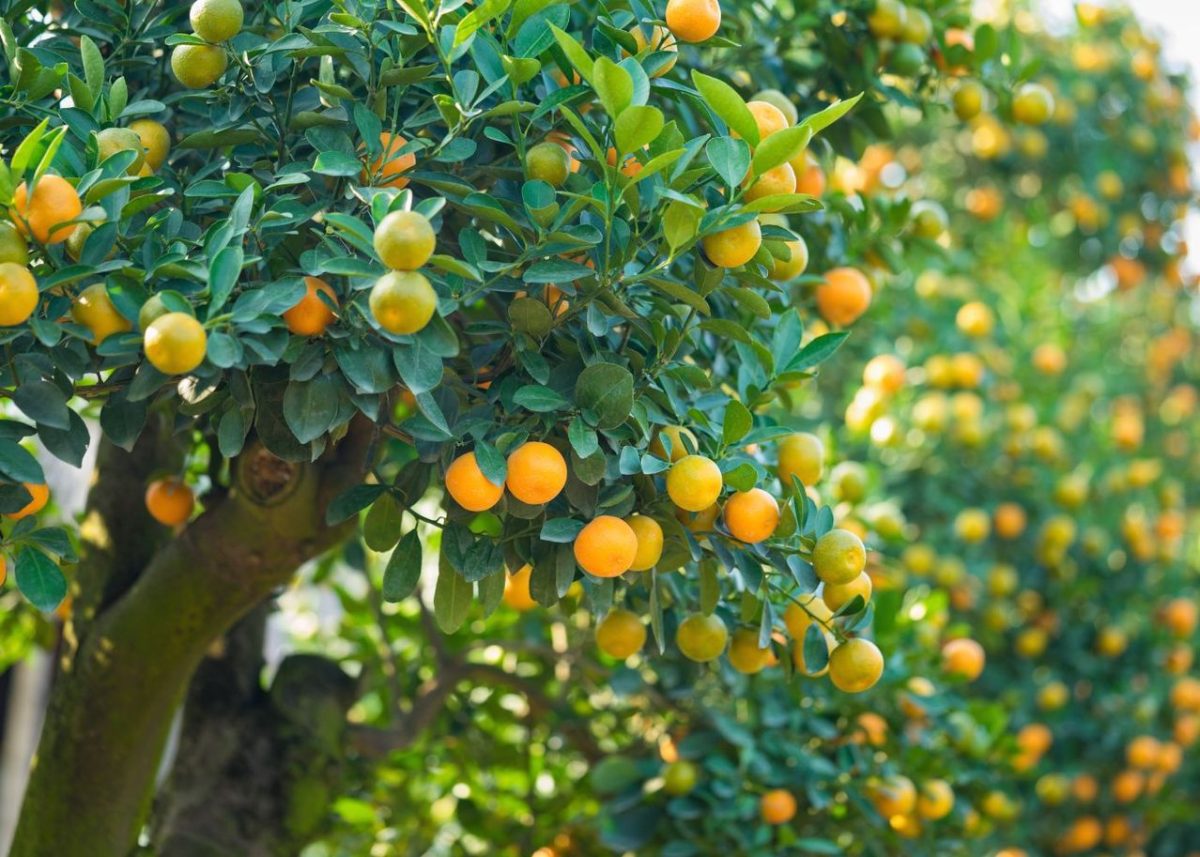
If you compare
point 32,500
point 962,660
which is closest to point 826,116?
point 32,500

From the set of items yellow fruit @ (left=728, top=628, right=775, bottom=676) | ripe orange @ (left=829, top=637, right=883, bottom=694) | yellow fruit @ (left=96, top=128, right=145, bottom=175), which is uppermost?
yellow fruit @ (left=96, top=128, right=145, bottom=175)

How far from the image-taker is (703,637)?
3.59 ft

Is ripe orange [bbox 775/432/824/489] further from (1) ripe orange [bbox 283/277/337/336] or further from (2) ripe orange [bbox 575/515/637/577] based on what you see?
(1) ripe orange [bbox 283/277/337/336]

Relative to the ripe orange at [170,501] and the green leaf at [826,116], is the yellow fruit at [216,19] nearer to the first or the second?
the green leaf at [826,116]

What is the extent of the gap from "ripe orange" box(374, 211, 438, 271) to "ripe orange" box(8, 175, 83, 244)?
0.20m

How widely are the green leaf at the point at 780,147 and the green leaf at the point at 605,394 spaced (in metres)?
0.17

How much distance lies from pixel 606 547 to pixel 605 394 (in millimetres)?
105

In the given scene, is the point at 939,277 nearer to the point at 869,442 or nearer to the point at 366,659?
the point at 869,442

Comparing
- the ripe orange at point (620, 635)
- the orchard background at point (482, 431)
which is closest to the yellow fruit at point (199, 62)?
the orchard background at point (482, 431)

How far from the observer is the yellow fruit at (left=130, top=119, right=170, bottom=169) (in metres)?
0.97

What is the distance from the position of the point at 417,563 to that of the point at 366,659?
30.4 inches

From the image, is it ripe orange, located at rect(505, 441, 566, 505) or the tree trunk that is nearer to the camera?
ripe orange, located at rect(505, 441, 566, 505)

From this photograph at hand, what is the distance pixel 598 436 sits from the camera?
0.94 metres

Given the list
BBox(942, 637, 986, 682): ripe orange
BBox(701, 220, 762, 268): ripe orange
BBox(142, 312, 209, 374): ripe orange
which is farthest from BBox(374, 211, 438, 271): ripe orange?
BBox(942, 637, 986, 682): ripe orange
